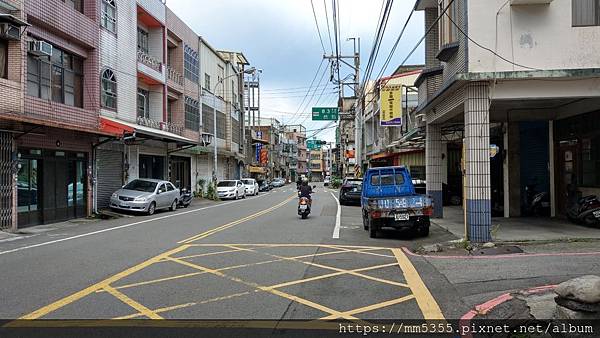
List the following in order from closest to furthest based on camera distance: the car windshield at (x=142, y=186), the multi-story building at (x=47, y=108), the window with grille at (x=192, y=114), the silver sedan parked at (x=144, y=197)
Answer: the multi-story building at (x=47, y=108)
the silver sedan parked at (x=144, y=197)
the car windshield at (x=142, y=186)
the window with grille at (x=192, y=114)

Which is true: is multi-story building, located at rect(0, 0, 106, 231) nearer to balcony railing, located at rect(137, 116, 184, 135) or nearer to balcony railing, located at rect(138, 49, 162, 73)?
balcony railing, located at rect(138, 49, 162, 73)

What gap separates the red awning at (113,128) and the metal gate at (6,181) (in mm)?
5705

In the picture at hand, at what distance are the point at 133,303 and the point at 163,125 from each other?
88.3 feet

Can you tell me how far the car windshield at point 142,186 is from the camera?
2408 cm

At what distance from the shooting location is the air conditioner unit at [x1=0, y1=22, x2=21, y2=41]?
Answer: 16.5 meters

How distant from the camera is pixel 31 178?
18.5 metres

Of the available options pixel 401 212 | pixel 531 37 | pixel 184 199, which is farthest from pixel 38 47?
pixel 531 37

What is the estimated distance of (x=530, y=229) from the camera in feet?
44.9

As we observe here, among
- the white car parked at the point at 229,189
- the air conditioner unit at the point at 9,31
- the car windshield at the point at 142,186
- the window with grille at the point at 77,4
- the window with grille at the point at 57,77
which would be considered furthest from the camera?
the white car parked at the point at 229,189

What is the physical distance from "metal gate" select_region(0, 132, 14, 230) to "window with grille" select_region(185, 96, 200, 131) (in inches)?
834

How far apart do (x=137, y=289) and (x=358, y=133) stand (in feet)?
157

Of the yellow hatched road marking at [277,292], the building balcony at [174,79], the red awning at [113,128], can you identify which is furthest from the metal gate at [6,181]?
the building balcony at [174,79]

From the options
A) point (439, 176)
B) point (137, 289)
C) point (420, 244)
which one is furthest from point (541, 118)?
point (137, 289)

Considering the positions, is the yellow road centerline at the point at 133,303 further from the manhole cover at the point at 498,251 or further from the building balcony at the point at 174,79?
the building balcony at the point at 174,79
